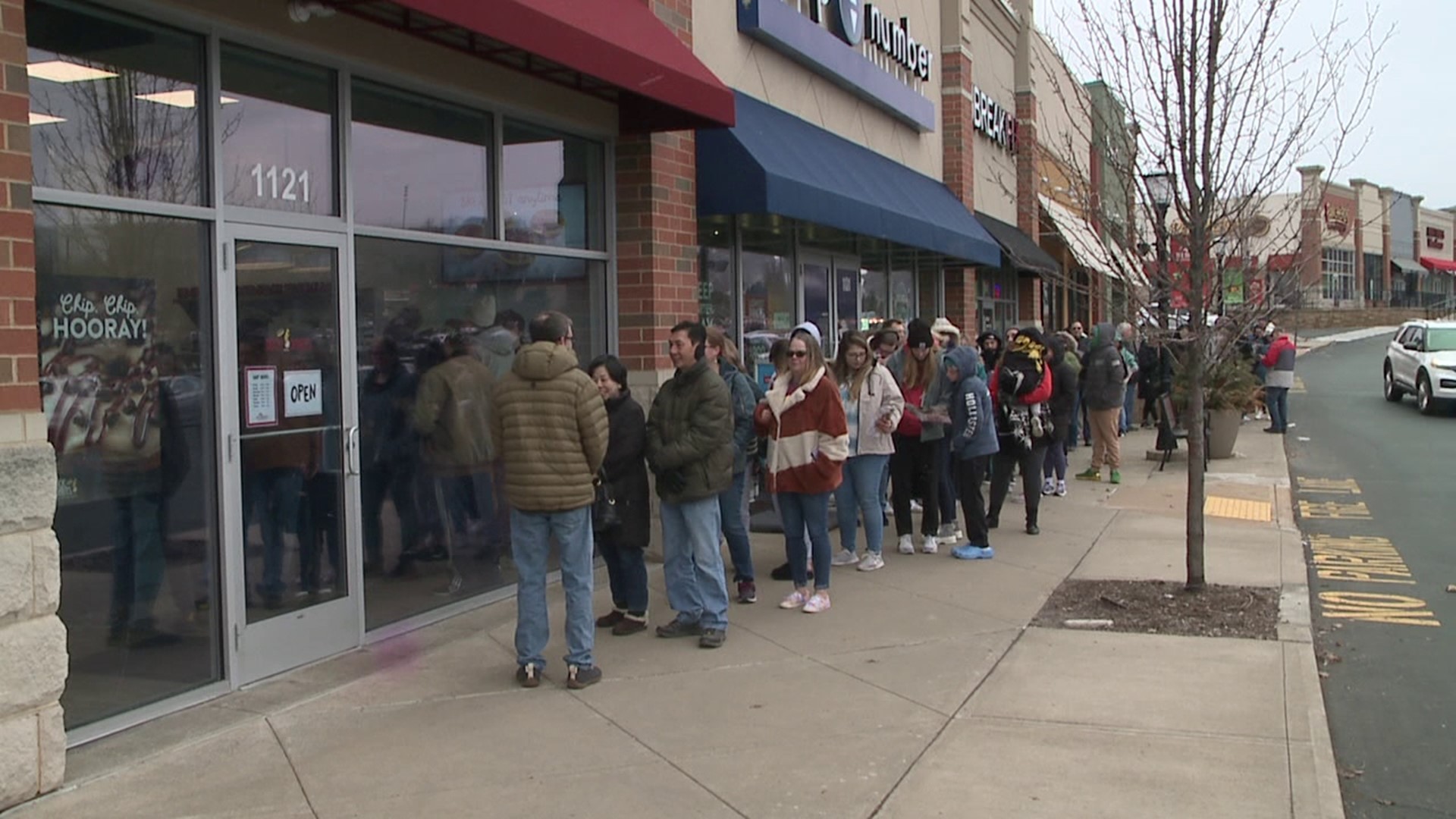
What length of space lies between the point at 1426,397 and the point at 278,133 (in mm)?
21588

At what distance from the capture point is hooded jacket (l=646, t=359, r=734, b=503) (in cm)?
638

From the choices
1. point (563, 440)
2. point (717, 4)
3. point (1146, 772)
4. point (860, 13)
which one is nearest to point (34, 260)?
point (563, 440)

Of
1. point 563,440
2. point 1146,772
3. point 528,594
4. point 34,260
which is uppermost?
point 34,260

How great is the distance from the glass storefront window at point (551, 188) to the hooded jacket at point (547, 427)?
2294 mm

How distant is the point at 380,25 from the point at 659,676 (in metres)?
3.63

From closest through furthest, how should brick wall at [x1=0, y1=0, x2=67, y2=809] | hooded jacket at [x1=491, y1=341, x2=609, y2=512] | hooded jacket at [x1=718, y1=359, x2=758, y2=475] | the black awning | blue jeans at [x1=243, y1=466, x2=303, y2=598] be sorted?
brick wall at [x1=0, y1=0, x2=67, y2=809] < hooded jacket at [x1=491, y1=341, x2=609, y2=512] < blue jeans at [x1=243, y1=466, x2=303, y2=598] < hooded jacket at [x1=718, y1=359, x2=758, y2=475] < the black awning

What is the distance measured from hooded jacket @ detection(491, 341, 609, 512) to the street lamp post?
150 inches

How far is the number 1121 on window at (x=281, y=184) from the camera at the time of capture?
580 cm

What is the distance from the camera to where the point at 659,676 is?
236 inches

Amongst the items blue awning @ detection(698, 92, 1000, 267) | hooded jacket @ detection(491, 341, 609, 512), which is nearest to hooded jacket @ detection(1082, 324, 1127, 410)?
blue awning @ detection(698, 92, 1000, 267)

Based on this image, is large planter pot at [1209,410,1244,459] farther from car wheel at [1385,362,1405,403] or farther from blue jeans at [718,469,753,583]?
car wheel at [1385,362,1405,403]

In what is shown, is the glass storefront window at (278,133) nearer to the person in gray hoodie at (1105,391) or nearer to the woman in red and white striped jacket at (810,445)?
the woman in red and white striped jacket at (810,445)

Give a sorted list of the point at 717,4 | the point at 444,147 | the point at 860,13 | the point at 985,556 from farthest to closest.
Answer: the point at 860,13 → the point at 717,4 → the point at 985,556 → the point at 444,147

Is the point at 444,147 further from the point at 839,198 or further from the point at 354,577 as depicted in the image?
the point at 839,198
